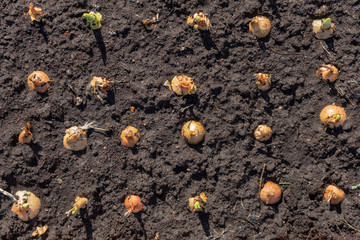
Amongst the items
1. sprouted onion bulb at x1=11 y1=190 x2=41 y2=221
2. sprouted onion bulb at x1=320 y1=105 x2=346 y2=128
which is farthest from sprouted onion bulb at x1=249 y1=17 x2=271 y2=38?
sprouted onion bulb at x1=11 y1=190 x2=41 y2=221

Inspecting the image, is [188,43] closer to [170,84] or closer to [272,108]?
[170,84]

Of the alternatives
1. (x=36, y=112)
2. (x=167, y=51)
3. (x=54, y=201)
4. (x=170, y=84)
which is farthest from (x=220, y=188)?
(x=36, y=112)

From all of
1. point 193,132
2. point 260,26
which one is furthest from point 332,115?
point 193,132

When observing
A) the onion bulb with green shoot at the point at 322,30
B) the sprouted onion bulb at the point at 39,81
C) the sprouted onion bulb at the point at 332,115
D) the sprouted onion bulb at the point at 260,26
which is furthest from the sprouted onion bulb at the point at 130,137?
the onion bulb with green shoot at the point at 322,30

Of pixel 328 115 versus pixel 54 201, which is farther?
pixel 54 201

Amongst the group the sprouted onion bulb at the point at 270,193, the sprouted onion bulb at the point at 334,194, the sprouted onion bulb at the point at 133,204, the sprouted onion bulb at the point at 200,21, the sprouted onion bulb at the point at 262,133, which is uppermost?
the sprouted onion bulb at the point at 200,21

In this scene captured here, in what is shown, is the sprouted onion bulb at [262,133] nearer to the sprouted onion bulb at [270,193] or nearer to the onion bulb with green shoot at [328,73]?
the sprouted onion bulb at [270,193]

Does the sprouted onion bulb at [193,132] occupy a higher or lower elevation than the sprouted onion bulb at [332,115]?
higher
